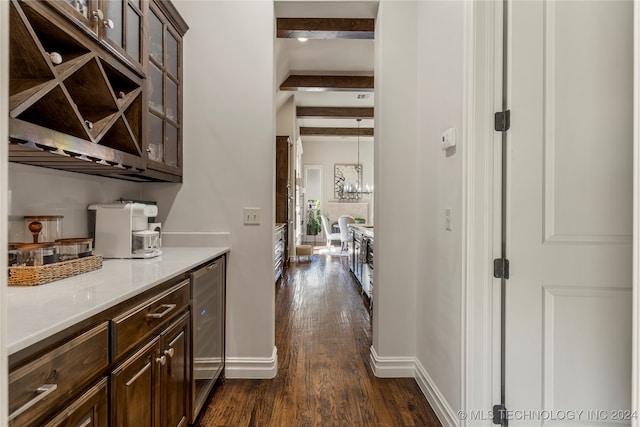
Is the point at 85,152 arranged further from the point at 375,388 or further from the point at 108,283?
the point at 375,388

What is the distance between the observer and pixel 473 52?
157 centimetres

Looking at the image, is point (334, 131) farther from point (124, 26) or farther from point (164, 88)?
point (124, 26)

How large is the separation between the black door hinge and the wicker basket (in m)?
1.74

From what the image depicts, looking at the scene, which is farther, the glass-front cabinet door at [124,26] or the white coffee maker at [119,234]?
the white coffee maker at [119,234]

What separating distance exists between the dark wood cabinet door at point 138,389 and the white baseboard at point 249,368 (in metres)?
1.02

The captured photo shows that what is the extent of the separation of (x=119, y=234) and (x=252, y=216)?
0.79 metres

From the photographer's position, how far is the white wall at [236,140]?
2.35 m

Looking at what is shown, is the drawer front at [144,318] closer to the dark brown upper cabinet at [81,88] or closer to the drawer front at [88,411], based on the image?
the drawer front at [88,411]

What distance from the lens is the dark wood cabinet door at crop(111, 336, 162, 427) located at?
107 centimetres

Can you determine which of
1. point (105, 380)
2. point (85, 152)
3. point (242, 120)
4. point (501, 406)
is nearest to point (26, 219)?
point (85, 152)

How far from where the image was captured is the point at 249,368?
234 cm

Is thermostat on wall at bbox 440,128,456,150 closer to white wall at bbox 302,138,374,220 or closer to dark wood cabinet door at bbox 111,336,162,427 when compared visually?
dark wood cabinet door at bbox 111,336,162,427

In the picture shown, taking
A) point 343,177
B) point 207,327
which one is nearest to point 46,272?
point 207,327

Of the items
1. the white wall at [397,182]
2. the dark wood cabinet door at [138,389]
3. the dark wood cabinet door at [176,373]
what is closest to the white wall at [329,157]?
the white wall at [397,182]
